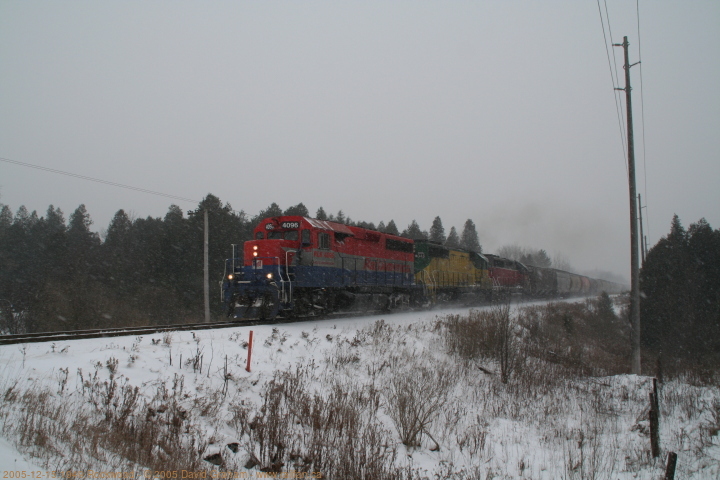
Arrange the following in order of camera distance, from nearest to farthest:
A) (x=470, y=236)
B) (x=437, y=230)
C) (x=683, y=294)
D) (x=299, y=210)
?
(x=683, y=294)
(x=299, y=210)
(x=437, y=230)
(x=470, y=236)

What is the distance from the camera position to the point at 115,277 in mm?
43094

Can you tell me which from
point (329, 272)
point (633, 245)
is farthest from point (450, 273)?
point (633, 245)

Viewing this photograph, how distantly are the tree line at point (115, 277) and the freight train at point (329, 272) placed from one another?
13471mm

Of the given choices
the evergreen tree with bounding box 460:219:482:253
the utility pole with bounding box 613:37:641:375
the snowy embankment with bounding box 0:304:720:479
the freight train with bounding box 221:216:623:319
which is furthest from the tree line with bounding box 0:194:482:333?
the evergreen tree with bounding box 460:219:482:253

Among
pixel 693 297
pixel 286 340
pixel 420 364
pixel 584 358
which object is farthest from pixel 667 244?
pixel 286 340

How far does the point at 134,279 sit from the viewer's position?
137ft

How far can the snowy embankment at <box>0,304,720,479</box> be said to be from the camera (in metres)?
5.60

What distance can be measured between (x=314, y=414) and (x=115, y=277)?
42.5 m

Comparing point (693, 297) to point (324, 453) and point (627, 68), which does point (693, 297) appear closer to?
point (627, 68)

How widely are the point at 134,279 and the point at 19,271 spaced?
10.8m

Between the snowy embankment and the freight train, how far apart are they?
2230mm

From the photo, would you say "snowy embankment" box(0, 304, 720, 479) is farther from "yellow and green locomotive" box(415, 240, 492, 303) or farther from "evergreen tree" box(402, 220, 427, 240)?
"evergreen tree" box(402, 220, 427, 240)

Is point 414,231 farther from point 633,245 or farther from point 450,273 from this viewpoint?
point 633,245

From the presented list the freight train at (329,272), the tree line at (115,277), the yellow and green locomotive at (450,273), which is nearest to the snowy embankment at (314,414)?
the freight train at (329,272)
